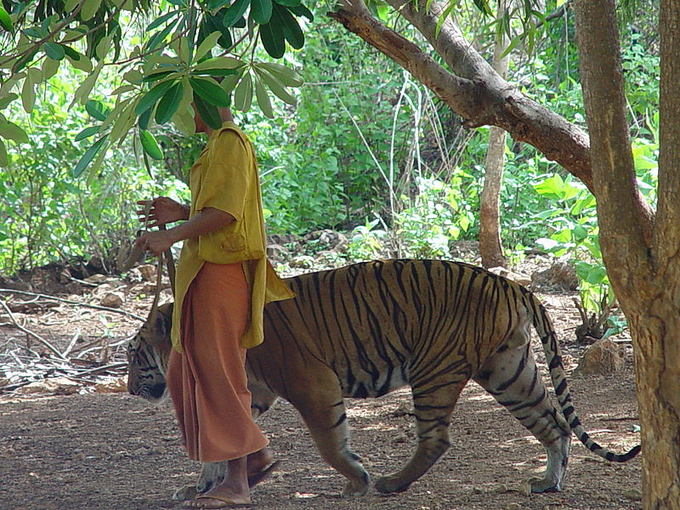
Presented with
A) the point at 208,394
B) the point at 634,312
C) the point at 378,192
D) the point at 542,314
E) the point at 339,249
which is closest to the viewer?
the point at 634,312

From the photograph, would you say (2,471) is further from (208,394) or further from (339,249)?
(339,249)

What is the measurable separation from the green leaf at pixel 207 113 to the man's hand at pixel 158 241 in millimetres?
658

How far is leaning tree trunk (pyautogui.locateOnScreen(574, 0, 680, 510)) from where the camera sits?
8.23ft

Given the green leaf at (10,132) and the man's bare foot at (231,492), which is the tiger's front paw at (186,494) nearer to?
the man's bare foot at (231,492)

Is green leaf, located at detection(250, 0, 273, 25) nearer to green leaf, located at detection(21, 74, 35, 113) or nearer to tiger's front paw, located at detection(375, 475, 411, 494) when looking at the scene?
green leaf, located at detection(21, 74, 35, 113)

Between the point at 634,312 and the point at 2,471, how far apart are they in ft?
11.2

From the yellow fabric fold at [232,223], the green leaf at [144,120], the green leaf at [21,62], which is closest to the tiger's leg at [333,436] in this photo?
the yellow fabric fold at [232,223]

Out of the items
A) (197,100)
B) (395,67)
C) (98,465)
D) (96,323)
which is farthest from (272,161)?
(197,100)

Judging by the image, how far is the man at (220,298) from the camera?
3486mm

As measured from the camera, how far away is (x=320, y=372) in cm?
399

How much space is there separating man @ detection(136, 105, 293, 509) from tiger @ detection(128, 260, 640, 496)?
40cm

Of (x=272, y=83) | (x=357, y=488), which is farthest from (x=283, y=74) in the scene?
(x=357, y=488)

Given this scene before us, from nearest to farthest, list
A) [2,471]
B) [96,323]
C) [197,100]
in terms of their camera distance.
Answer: [197,100] → [2,471] → [96,323]

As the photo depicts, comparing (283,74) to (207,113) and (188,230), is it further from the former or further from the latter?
(188,230)
